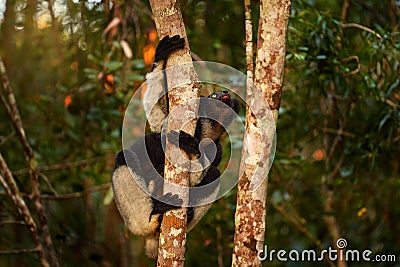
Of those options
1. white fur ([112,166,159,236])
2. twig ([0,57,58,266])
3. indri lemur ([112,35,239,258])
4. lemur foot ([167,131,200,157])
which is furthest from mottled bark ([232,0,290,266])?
twig ([0,57,58,266])

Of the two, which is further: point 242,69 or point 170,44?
point 242,69

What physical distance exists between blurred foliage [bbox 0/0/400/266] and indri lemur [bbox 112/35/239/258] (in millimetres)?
899

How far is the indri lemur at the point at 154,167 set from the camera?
3973 mm

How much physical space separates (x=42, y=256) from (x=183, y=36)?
2804 mm

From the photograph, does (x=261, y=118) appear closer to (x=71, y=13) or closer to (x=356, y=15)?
(x=356, y=15)

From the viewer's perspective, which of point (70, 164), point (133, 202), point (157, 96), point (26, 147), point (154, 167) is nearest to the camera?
point (157, 96)

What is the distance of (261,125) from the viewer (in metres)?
3.07

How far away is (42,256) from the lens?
192 inches

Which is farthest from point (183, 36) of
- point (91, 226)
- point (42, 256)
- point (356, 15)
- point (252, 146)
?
point (91, 226)

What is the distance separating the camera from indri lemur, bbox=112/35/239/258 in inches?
156

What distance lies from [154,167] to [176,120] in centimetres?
137

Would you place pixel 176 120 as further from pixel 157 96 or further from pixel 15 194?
pixel 15 194

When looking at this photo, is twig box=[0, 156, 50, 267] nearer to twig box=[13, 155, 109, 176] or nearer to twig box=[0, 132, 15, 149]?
twig box=[0, 132, 15, 149]

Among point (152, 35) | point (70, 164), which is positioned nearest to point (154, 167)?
point (70, 164)
